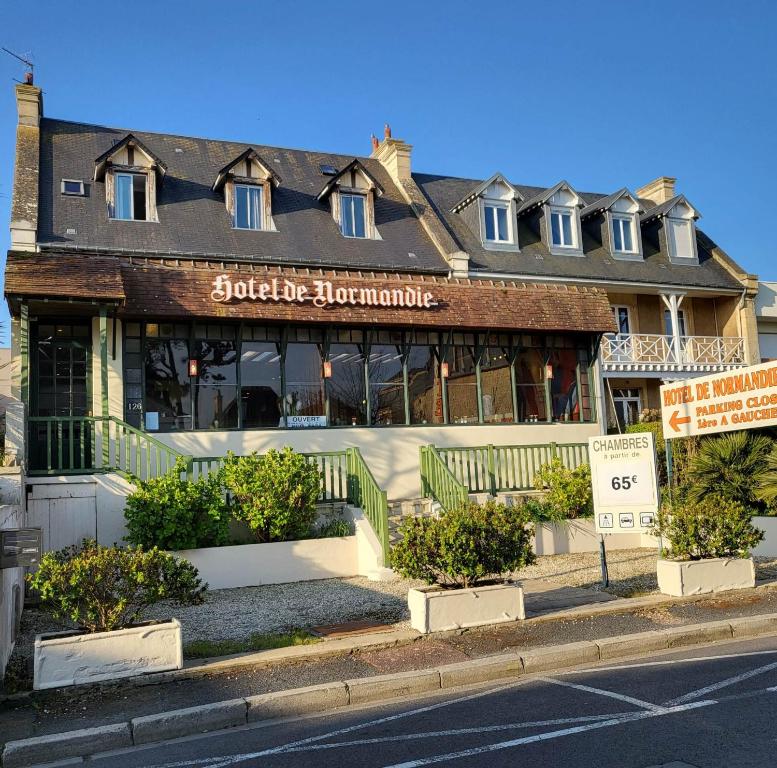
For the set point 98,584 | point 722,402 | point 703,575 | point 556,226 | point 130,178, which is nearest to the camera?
point 98,584

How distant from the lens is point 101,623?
24.4 ft

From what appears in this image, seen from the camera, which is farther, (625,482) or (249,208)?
(249,208)

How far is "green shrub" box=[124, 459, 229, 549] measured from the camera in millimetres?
11180

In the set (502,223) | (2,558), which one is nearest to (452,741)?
(2,558)

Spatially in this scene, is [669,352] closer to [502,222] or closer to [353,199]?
[502,222]

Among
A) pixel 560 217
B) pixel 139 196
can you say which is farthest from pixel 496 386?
pixel 139 196

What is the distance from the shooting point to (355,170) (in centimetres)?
2033

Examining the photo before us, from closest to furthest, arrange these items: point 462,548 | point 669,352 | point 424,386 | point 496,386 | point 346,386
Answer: point 462,548
point 346,386
point 424,386
point 496,386
point 669,352

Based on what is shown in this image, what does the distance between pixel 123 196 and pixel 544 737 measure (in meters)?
16.0

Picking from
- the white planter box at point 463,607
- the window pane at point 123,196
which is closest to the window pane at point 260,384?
the window pane at point 123,196

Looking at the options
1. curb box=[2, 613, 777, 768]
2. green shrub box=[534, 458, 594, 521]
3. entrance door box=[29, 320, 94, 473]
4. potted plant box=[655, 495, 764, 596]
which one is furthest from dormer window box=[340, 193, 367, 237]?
curb box=[2, 613, 777, 768]

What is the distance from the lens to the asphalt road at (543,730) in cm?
504

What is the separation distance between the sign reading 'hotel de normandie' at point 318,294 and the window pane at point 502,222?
707cm

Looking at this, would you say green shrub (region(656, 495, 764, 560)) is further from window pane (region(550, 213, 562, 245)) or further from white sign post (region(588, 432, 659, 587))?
window pane (region(550, 213, 562, 245))
